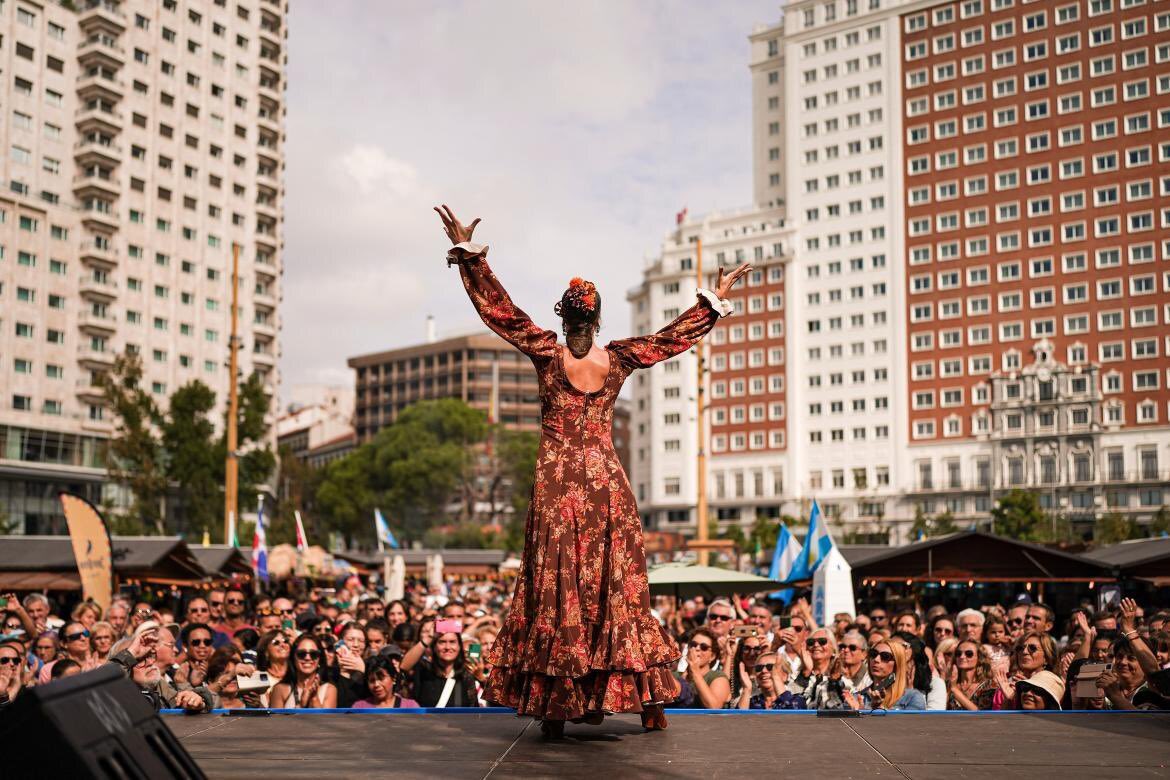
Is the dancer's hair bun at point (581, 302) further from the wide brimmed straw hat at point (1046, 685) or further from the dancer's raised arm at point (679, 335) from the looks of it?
the wide brimmed straw hat at point (1046, 685)

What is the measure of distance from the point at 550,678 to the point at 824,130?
97319 millimetres

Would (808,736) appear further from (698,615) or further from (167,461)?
(167,461)

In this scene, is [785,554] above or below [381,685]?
above

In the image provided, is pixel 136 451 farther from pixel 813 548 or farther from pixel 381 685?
pixel 381 685

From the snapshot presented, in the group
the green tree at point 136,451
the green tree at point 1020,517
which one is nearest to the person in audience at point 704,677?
the green tree at point 136,451

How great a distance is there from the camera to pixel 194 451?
57.8 meters

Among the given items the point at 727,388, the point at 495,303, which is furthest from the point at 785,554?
the point at 727,388

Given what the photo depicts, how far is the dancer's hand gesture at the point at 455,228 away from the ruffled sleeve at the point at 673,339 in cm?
88

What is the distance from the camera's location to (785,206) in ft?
334

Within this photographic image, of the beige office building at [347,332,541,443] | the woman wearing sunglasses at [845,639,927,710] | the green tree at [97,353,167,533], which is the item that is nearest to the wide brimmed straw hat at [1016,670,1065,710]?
the woman wearing sunglasses at [845,639,927,710]

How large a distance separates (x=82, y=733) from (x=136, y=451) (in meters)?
58.2

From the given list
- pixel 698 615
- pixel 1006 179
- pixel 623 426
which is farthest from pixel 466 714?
pixel 623 426

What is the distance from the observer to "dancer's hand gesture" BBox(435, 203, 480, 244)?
5.84 m

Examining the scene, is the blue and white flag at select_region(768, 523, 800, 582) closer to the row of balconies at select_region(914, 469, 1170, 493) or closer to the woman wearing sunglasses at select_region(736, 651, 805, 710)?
the woman wearing sunglasses at select_region(736, 651, 805, 710)
